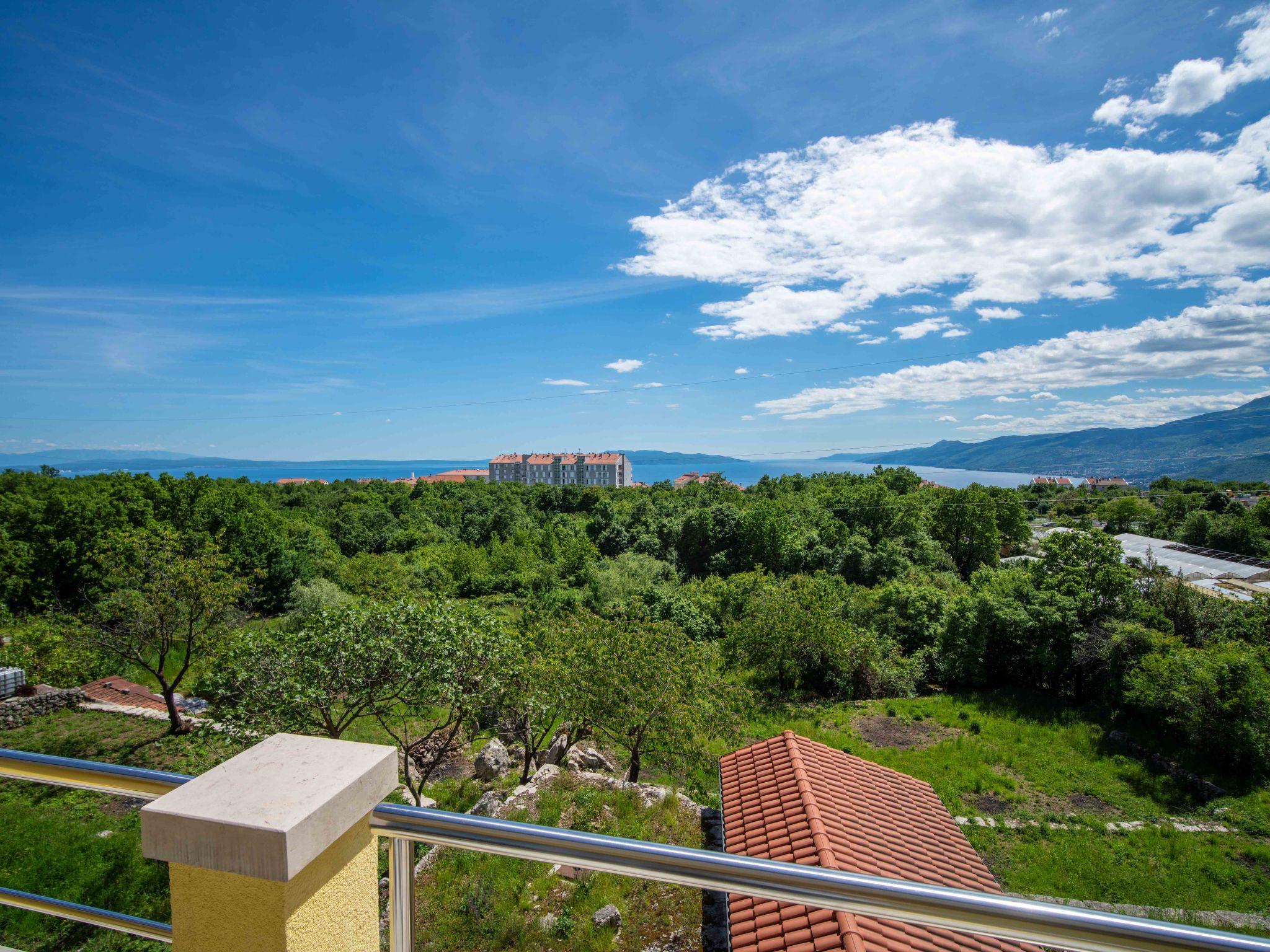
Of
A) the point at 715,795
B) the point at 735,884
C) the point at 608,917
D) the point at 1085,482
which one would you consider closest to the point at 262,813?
the point at 735,884

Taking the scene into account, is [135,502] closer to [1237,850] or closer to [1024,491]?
[1237,850]

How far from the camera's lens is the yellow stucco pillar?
1.18 meters

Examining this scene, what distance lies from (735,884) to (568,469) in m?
101

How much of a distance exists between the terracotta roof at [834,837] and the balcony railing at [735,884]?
4177mm

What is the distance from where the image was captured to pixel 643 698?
34.6ft

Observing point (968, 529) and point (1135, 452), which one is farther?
point (1135, 452)

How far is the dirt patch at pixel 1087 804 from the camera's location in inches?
432

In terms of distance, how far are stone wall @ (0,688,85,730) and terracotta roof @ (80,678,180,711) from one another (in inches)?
18.4

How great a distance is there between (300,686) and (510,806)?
3.31 meters

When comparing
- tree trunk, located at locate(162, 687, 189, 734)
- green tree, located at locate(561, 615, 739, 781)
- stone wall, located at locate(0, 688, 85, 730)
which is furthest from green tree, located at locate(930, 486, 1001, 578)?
stone wall, located at locate(0, 688, 85, 730)

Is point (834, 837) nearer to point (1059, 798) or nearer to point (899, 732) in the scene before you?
point (1059, 798)

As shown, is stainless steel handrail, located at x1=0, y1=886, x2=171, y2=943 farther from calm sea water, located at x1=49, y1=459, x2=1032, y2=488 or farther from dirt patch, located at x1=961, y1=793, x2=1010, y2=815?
calm sea water, located at x1=49, y1=459, x2=1032, y2=488

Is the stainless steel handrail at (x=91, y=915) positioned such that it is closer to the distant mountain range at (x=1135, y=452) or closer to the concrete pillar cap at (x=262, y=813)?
the concrete pillar cap at (x=262, y=813)

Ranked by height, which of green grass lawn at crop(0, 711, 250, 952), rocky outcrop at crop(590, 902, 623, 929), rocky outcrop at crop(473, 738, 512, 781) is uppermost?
rocky outcrop at crop(590, 902, 623, 929)
